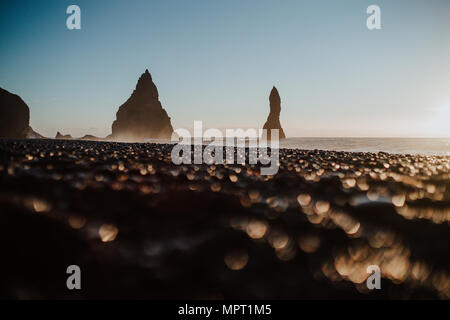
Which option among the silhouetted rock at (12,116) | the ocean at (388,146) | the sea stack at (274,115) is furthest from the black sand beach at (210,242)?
the sea stack at (274,115)

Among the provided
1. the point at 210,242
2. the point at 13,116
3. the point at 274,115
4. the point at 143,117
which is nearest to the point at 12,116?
the point at 13,116

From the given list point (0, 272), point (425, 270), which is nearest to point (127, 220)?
point (0, 272)

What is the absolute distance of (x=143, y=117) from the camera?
368ft

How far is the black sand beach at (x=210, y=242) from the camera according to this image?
1.95 m

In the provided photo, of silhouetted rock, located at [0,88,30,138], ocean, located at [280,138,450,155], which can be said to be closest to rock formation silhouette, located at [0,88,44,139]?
silhouetted rock, located at [0,88,30,138]

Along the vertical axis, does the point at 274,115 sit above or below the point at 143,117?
above

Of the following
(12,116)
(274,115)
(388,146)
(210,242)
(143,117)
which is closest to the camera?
(210,242)

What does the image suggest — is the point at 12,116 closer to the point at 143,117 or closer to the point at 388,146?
the point at 143,117

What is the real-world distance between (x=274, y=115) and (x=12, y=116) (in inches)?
4167

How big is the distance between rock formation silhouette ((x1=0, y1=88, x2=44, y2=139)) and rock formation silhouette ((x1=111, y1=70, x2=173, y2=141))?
176 ft

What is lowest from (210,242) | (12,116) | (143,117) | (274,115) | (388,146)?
(210,242)

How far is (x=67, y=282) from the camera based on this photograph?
186cm

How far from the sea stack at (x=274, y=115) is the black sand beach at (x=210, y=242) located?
124 meters
